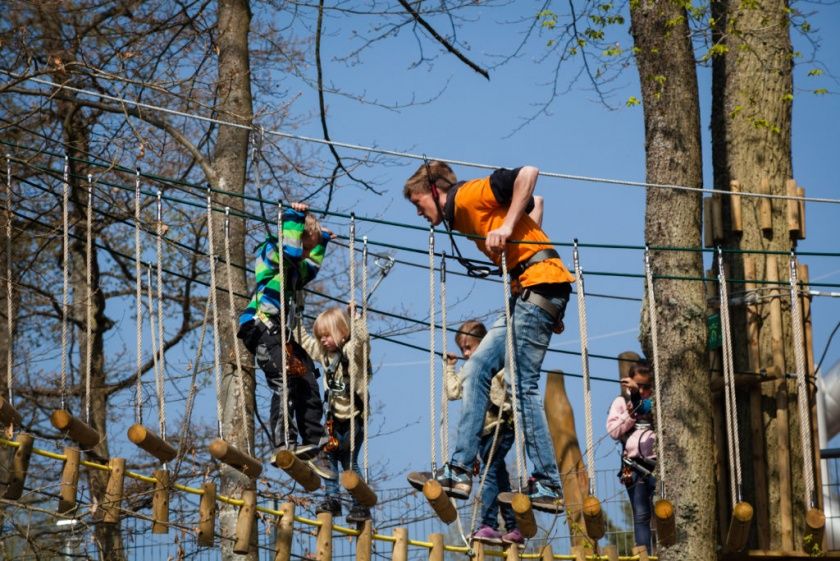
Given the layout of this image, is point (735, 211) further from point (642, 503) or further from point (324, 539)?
point (324, 539)

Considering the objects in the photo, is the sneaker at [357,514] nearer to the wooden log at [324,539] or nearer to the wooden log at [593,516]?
the wooden log at [324,539]

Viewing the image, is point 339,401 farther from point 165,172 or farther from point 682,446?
point 165,172

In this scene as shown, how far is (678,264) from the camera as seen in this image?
843cm

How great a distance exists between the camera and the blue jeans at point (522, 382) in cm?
695

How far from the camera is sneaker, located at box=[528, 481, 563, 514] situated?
7.00m

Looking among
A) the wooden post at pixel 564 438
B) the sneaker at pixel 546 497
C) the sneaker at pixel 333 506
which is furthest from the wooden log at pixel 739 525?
the sneaker at pixel 333 506

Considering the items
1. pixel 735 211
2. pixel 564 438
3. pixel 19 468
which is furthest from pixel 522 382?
pixel 735 211

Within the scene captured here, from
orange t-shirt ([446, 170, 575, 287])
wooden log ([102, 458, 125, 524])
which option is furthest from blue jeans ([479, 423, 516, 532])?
wooden log ([102, 458, 125, 524])

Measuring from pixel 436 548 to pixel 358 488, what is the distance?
0.67 m

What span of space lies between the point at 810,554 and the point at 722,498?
76 cm

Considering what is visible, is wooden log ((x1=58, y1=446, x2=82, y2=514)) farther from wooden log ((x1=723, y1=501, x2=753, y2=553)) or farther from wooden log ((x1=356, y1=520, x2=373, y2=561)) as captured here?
wooden log ((x1=723, y1=501, x2=753, y2=553))

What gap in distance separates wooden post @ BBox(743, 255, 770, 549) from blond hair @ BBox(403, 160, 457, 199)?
258 cm

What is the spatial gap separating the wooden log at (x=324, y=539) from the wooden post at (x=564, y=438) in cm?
250

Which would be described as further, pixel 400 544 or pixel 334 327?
pixel 334 327
